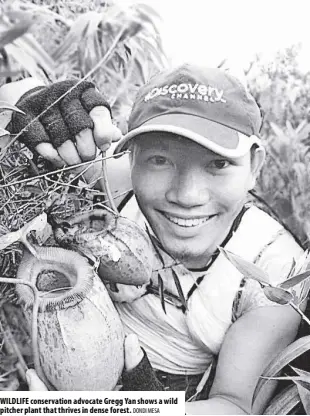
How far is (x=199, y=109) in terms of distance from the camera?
0.71 meters

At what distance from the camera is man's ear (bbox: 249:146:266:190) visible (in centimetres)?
75

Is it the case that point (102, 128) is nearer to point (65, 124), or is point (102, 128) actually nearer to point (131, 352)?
point (65, 124)

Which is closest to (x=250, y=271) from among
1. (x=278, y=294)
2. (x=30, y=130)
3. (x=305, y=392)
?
(x=278, y=294)

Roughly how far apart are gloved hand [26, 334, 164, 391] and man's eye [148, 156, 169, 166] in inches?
7.6

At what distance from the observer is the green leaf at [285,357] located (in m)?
0.66

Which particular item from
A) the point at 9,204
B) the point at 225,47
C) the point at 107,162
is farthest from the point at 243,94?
the point at 9,204

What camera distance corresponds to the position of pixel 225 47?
768mm

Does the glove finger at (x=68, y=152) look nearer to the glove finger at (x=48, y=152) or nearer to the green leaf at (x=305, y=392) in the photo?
the glove finger at (x=48, y=152)

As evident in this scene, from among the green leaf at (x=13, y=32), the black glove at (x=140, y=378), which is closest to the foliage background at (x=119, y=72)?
the green leaf at (x=13, y=32)

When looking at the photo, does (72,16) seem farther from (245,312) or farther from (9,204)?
(245,312)

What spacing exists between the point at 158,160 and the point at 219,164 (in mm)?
69

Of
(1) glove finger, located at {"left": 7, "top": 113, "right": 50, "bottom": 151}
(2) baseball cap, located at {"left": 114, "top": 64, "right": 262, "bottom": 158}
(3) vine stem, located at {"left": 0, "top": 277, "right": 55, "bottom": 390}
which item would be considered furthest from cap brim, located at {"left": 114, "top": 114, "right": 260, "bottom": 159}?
(3) vine stem, located at {"left": 0, "top": 277, "right": 55, "bottom": 390}

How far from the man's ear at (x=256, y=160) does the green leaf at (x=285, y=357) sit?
0.19 m

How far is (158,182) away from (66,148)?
0.13 metres
